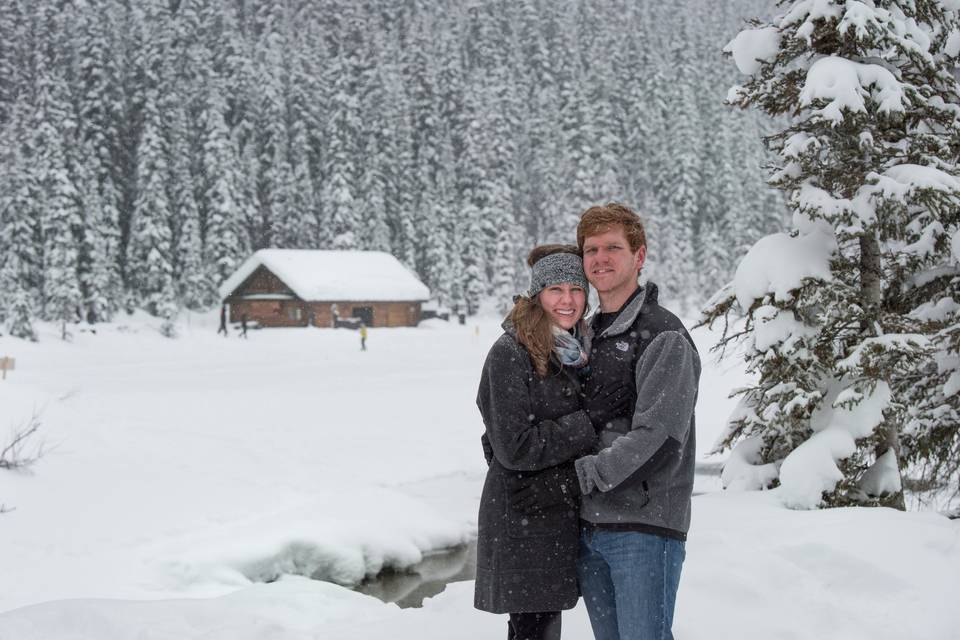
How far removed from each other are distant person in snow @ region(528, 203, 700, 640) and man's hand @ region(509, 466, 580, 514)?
0.02 meters

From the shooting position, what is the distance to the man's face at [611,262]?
3279mm

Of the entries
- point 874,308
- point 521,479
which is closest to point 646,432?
point 521,479

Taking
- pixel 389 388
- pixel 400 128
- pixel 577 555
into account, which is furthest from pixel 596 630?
pixel 400 128

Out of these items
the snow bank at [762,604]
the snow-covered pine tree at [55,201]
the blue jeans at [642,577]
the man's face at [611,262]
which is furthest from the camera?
the snow-covered pine tree at [55,201]

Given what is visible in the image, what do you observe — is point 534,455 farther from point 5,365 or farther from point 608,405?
point 5,365

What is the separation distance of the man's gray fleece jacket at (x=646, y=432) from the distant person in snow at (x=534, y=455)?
0.31 ft

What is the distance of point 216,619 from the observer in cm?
524

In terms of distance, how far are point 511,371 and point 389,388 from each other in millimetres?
22755

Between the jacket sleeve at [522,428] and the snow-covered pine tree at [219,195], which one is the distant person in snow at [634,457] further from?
the snow-covered pine tree at [219,195]

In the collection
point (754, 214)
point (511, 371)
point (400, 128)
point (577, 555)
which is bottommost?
point (577, 555)

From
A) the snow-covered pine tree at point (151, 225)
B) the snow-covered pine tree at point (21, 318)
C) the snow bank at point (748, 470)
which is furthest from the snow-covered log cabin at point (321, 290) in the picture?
the snow bank at point (748, 470)

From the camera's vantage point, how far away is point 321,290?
46125mm

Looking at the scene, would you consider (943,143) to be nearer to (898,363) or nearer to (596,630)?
(898,363)

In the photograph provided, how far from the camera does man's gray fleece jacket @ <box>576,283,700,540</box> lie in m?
2.97
